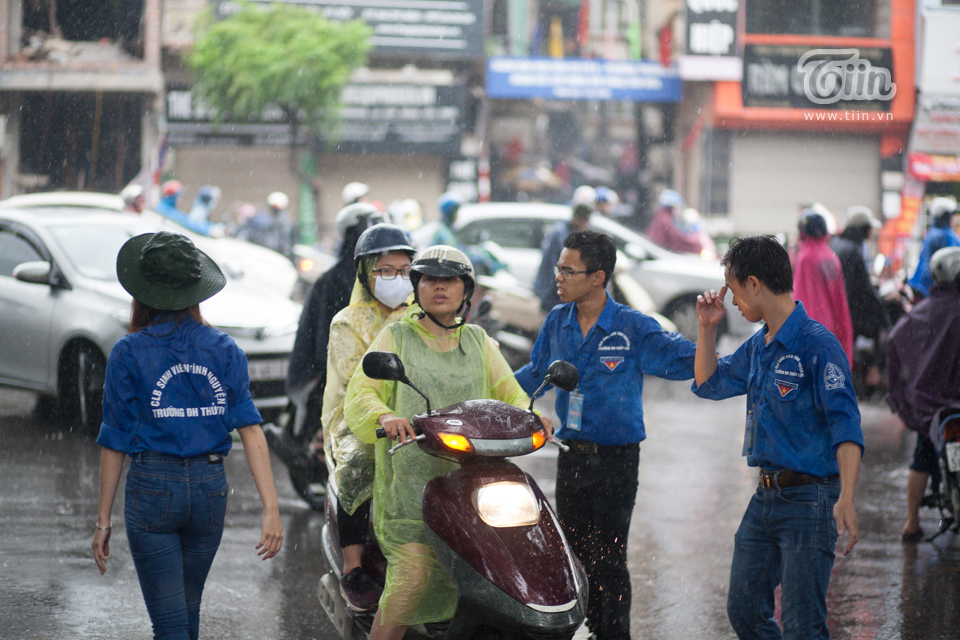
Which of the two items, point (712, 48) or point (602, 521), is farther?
point (712, 48)

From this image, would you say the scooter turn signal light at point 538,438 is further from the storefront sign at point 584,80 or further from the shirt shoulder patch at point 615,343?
the storefront sign at point 584,80

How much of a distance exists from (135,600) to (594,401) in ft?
7.73

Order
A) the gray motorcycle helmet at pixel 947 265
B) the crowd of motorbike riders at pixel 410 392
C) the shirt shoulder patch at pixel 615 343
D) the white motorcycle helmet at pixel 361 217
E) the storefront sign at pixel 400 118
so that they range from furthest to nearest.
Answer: the storefront sign at pixel 400 118 → the white motorcycle helmet at pixel 361 217 → the gray motorcycle helmet at pixel 947 265 → the shirt shoulder patch at pixel 615 343 → the crowd of motorbike riders at pixel 410 392

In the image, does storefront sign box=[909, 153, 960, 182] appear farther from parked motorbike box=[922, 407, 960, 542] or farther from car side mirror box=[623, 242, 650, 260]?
parked motorbike box=[922, 407, 960, 542]

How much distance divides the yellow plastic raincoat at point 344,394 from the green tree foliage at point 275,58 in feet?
70.9

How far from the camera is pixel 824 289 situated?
27.1 ft

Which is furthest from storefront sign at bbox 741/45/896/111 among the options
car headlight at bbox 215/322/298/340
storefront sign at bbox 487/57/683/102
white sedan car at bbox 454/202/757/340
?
car headlight at bbox 215/322/298/340

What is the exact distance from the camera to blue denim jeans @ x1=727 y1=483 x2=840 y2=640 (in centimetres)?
355

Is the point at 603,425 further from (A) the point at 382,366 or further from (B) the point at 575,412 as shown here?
(A) the point at 382,366

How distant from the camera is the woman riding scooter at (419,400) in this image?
3.70 meters

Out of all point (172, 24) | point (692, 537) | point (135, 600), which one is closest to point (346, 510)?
point (135, 600)

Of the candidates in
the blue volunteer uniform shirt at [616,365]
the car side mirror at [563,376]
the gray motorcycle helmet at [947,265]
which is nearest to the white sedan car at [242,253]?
the gray motorcycle helmet at [947,265]

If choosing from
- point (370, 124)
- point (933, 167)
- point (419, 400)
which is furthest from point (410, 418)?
point (933, 167)

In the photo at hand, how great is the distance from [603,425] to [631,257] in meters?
9.95
